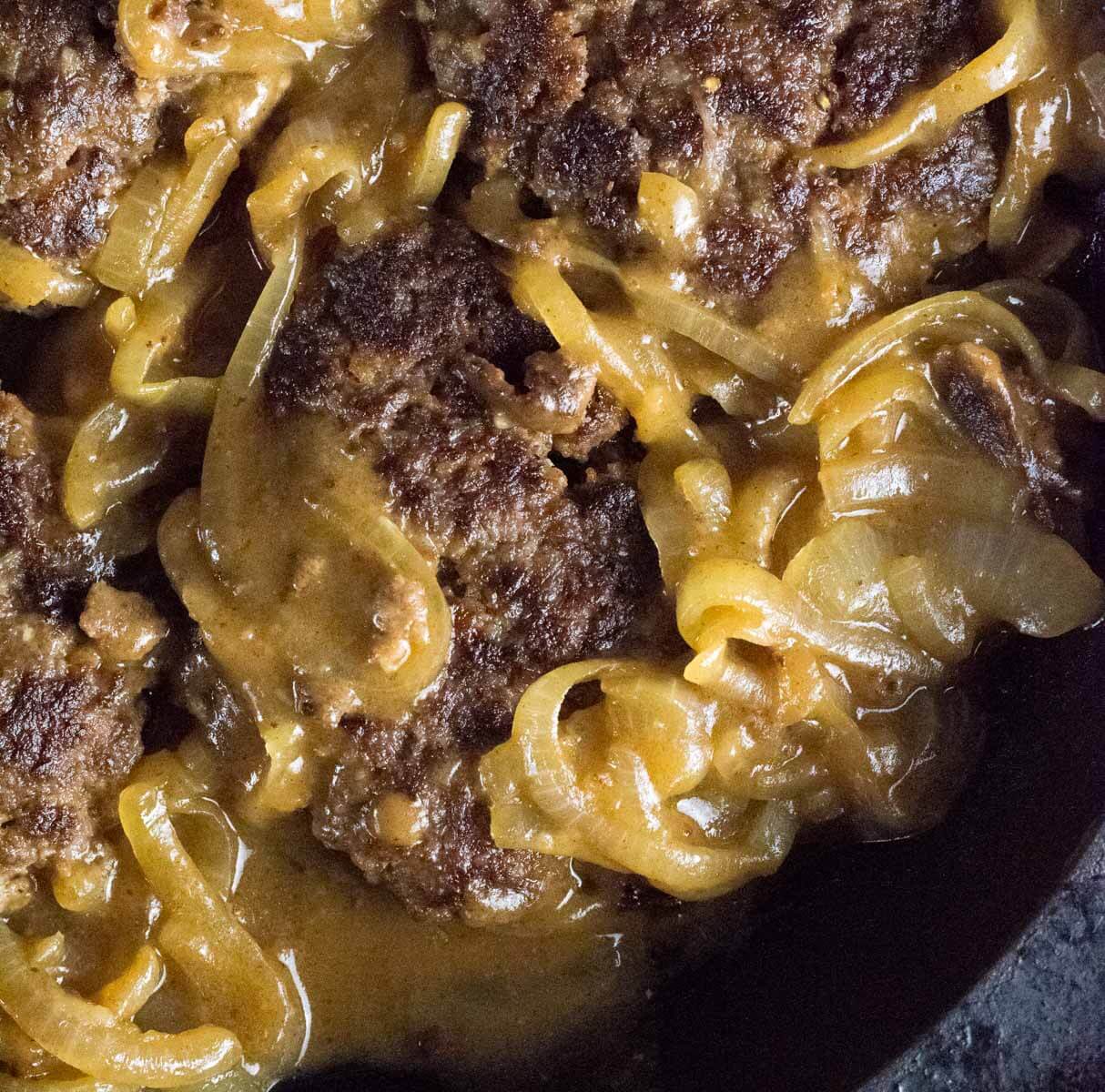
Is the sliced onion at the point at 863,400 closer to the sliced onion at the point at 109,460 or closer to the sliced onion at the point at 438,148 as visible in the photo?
the sliced onion at the point at 438,148

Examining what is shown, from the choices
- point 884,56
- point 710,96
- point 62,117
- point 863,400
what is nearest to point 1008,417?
point 863,400

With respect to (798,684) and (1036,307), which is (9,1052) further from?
(1036,307)

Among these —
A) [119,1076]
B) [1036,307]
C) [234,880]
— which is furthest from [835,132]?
[119,1076]

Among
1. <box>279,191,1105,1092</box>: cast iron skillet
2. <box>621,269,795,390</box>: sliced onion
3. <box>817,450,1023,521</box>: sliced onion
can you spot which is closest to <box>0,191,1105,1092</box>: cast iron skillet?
<box>279,191,1105,1092</box>: cast iron skillet

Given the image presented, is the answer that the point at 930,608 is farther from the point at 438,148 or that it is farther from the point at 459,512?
the point at 438,148

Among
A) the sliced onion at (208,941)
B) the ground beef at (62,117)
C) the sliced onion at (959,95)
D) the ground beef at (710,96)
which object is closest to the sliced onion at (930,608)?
the ground beef at (710,96)

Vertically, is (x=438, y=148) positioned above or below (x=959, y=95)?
above

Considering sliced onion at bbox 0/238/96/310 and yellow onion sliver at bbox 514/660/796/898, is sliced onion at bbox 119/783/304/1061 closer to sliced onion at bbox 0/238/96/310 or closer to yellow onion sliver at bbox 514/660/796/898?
yellow onion sliver at bbox 514/660/796/898
